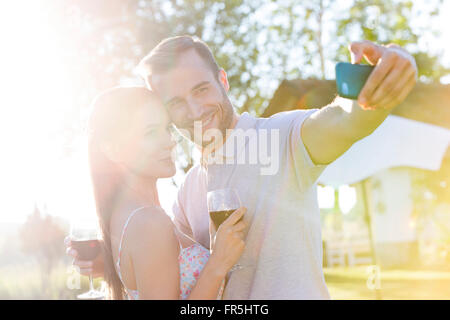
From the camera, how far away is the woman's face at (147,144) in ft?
9.08

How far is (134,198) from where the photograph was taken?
8.80 ft

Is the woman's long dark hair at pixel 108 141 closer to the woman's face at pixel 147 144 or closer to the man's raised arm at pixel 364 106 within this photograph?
the woman's face at pixel 147 144

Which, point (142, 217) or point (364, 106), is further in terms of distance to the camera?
point (142, 217)

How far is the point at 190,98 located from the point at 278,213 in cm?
95

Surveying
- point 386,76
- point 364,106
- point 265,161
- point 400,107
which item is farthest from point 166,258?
point 400,107

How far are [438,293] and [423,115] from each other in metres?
4.11

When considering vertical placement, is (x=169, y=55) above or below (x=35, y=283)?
above

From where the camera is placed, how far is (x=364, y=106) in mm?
1670

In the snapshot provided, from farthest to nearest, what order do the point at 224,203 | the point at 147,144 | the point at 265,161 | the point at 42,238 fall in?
the point at 42,238 → the point at 147,144 → the point at 265,161 → the point at 224,203

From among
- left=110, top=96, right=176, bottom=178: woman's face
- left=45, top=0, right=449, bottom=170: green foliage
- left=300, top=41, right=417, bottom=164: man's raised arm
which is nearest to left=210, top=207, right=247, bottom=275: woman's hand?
left=300, top=41, right=417, bottom=164: man's raised arm

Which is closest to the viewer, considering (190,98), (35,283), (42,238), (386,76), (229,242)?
(386,76)

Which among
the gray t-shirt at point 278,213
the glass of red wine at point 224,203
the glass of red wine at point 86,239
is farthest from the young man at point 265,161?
the glass of red wine at point 86,239

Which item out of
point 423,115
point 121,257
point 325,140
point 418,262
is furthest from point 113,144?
point 418,262

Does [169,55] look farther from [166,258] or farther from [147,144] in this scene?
[166,258]
